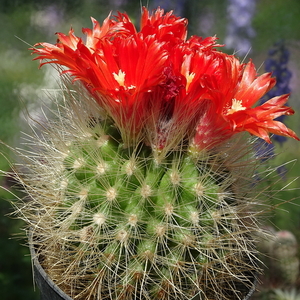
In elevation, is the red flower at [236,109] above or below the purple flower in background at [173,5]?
below

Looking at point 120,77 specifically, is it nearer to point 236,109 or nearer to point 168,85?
point 168,85

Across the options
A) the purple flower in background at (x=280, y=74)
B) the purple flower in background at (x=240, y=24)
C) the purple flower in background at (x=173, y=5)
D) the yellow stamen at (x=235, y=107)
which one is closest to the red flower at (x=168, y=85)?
the yellow stamen at (x=235, y=107)

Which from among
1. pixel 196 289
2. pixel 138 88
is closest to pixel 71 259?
pixel 196 289

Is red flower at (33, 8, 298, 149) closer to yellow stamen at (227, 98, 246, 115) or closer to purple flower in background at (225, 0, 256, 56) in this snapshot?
yellow stamen at (227, 98, 246, 115)

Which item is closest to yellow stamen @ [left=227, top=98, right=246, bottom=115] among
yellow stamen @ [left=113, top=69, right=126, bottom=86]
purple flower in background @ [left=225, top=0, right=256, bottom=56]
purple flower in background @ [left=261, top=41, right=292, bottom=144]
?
yellow stamen @ [left=113, top=69, right=126, bottom=86]

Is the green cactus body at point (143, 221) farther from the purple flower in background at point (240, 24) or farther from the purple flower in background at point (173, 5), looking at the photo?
the purple flower in background at point (240, 24)

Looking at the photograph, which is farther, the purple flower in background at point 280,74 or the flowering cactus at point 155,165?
the purple flower in background at point 280,74

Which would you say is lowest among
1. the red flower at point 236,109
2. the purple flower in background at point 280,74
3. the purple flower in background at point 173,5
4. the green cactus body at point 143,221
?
the green cactus body at point 143,221
